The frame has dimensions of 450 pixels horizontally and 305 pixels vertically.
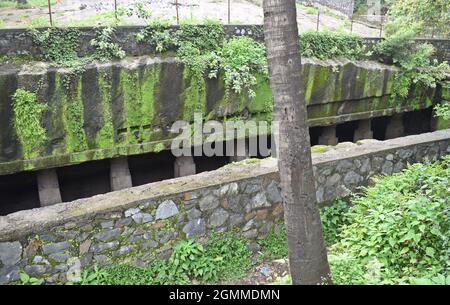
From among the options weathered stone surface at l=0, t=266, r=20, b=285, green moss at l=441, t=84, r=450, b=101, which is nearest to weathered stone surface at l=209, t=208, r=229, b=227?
weathered stone surface at l=0, t=266, r=20, b=285

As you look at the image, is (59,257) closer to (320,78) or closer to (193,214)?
(193,214)

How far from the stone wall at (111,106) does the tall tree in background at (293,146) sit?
4756 millimetres

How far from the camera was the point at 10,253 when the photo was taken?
362 centimetres

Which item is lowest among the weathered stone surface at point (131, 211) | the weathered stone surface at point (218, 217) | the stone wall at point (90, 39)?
the weathered stone surface at point (218, 217)

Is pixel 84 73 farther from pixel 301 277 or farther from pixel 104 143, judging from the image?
pixel 301 277

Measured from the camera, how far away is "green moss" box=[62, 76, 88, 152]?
21.8ft

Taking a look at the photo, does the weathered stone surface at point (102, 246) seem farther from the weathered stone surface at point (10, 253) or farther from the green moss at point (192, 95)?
the green moss at point (192, 95)

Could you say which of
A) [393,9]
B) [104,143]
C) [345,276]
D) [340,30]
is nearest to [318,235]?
[345,276]

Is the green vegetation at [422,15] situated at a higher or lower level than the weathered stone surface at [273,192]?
higher

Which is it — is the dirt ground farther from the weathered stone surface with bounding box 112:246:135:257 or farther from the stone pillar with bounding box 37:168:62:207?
the weathered stone surface with bounding box 112:246:135:257

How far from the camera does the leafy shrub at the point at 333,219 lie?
204 inches

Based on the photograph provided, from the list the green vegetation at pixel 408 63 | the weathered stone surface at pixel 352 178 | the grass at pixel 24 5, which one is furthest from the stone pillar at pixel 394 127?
the grass at pixel 24 5

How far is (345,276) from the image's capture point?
358cm

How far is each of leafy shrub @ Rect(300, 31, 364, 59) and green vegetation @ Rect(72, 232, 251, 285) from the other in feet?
18.9
